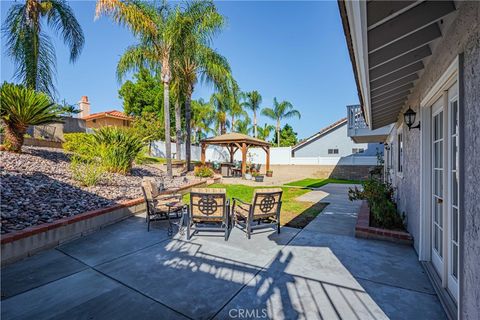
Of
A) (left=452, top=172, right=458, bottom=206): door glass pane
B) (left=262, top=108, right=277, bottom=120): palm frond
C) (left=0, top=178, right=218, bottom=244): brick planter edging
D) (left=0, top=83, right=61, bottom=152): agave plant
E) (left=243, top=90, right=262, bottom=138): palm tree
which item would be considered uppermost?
(left=243, top=90, right=262, bottom=138): palm tree

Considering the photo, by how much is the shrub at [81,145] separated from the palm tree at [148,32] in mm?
3475

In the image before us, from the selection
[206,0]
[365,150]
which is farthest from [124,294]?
[365,150]

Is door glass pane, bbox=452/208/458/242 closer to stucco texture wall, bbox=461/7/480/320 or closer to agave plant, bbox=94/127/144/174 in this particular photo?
stucco texture wall, bbox=461/7/480/320

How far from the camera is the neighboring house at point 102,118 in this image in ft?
93.4

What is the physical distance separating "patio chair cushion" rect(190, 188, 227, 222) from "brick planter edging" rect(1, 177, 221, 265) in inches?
80.7

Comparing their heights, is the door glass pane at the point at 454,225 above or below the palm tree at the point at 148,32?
below

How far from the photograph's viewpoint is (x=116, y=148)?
29.2ft

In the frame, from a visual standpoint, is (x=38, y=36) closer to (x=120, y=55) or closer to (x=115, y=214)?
(x=120, y=55)

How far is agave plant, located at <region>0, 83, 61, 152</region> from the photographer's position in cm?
667

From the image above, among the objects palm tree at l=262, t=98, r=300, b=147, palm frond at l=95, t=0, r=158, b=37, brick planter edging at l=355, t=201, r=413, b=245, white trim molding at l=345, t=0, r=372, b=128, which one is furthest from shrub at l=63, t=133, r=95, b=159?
palm tree at l=262, t=98, r=300, b=147

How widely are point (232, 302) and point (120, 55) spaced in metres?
13.9

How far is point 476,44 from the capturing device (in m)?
1.66

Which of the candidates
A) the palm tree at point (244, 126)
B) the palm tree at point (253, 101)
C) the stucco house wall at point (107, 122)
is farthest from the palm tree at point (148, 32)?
the palm tree at point (244, 126)

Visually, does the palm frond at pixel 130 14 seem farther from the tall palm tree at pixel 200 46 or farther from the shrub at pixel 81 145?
the shrub at pixel 81 145
